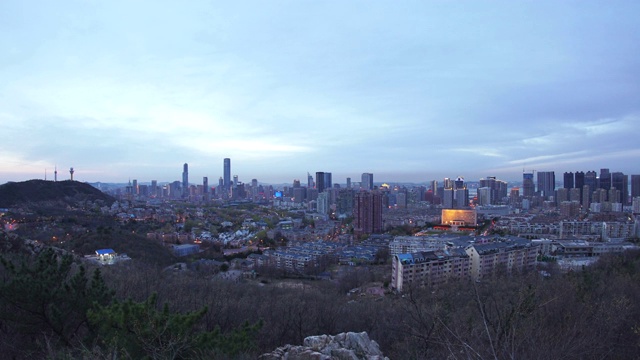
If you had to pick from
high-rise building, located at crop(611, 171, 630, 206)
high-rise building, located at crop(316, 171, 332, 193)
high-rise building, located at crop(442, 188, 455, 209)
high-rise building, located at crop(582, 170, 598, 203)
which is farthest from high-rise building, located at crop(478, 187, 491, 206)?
high-rise building, located at crop(316, 171, 332, 193)

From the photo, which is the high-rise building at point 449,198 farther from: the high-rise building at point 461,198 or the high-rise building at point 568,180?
the high-rise building at point 568,180

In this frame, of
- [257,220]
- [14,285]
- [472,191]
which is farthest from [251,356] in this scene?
[472,191]

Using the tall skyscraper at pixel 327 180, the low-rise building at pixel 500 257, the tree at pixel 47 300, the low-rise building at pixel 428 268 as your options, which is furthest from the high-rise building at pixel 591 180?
the tree at pixel 47 300

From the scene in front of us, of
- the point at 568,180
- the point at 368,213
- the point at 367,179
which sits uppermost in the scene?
the point at 367,179

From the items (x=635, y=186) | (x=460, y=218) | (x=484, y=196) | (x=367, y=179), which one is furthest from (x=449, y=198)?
(x=367, y=179)

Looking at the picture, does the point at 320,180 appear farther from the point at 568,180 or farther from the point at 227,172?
the point at 568,180

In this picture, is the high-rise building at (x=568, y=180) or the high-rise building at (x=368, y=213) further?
the high-rise building at (x=568, y=180)
